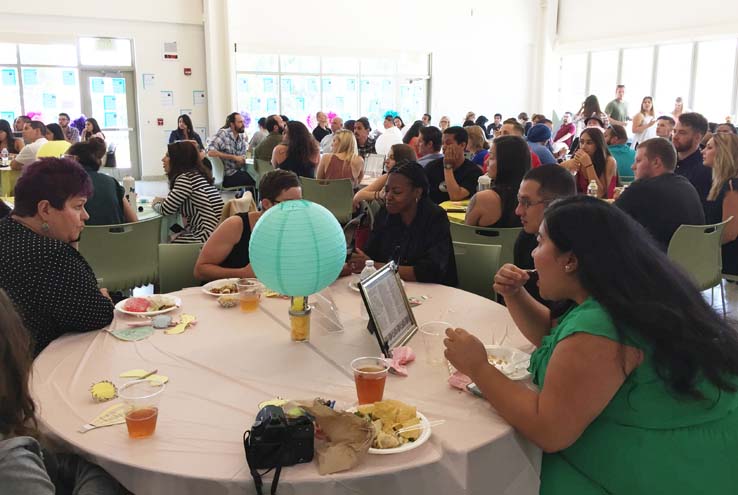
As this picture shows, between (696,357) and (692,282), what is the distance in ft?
0.73

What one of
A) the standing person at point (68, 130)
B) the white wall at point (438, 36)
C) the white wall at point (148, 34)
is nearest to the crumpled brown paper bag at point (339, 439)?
the standing person at point (68, 130)

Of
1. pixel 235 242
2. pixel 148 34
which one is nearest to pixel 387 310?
pixel 235 242

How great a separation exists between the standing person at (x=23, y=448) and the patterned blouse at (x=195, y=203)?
3004mm

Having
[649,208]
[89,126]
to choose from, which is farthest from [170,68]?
[649,208]

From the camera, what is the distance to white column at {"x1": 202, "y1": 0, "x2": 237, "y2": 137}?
12508 millimetres

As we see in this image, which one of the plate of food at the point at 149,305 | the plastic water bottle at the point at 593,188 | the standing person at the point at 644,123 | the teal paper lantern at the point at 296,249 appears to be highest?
the standing person at the point at 644,123

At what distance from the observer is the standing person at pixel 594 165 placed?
18.6 feet

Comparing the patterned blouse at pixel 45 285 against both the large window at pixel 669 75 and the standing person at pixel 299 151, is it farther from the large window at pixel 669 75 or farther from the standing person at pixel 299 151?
the large window at pixel 669 75

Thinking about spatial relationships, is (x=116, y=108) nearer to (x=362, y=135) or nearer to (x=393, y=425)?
(x=362, y=135)

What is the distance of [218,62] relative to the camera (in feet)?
41.8

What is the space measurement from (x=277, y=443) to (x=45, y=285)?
3.84 feet

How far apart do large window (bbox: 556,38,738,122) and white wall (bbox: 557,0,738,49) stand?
0.39 metres

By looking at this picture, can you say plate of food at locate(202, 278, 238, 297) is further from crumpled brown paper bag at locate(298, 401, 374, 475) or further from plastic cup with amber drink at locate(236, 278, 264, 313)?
crumpled brown paper bag at locate(298, 401, 374, 475)

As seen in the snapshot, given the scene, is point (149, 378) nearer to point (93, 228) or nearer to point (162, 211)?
point (93, 228)
